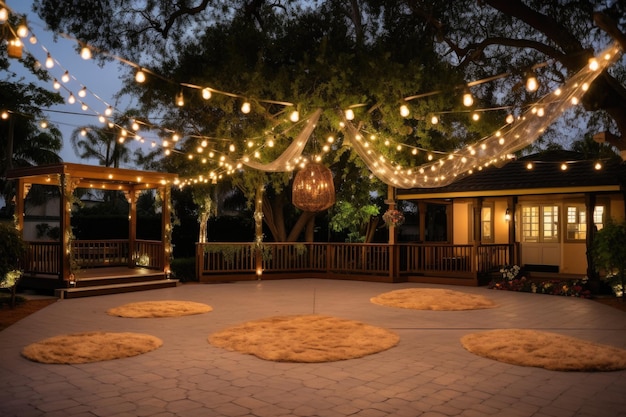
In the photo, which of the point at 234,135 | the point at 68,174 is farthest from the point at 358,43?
the point at 68,174

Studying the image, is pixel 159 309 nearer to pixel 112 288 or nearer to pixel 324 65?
pixel 112 288

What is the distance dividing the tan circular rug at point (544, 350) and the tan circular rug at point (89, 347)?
3.98m

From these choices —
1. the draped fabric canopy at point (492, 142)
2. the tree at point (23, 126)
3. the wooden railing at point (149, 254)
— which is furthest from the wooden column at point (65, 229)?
the tree at point (23, 126)

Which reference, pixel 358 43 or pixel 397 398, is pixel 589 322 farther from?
pixel 358 43

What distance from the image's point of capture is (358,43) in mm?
12812

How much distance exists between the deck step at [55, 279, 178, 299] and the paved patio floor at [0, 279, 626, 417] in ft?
10.4

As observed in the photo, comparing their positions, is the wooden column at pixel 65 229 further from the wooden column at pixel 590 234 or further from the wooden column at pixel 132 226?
the wooden column at pixel 590 234

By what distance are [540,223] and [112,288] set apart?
11903 millimetres

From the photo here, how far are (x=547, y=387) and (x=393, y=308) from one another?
4.94 m

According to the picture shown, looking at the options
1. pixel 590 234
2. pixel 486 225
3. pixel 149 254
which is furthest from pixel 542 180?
pixel 149 254

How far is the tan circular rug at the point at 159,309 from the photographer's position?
29.2ft

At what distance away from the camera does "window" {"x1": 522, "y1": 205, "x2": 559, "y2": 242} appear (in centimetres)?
1555

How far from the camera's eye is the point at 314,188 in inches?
392

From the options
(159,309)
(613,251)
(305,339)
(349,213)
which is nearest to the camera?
(305,339)
